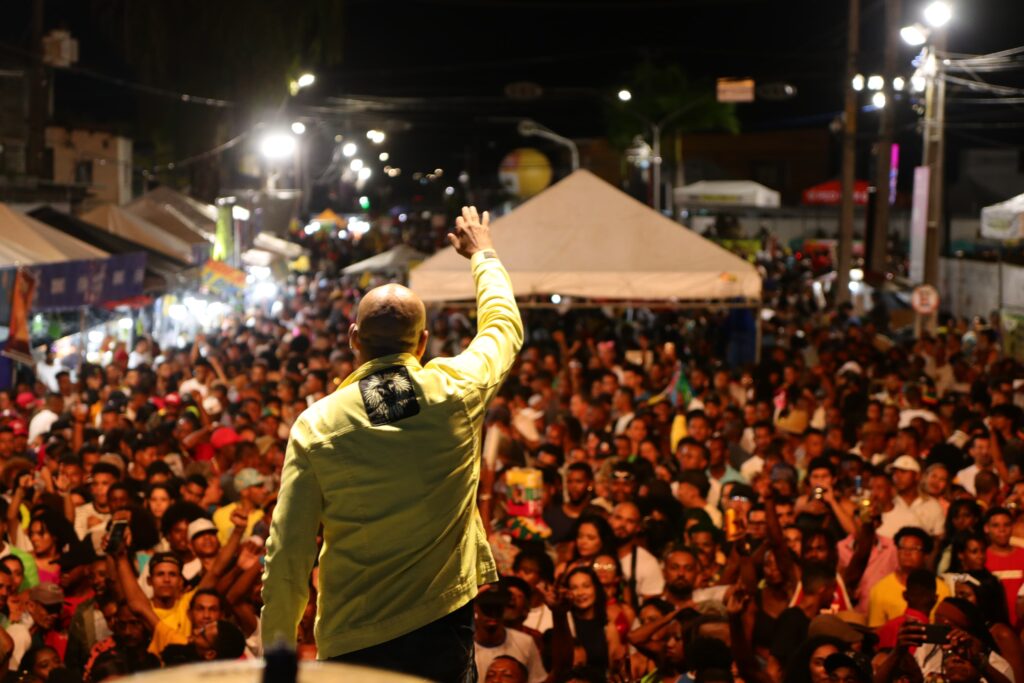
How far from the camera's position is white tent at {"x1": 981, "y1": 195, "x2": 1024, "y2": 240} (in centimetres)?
1616

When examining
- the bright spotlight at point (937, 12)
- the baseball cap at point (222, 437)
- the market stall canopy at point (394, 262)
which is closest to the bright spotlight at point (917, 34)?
the bright spotlight at point (937, 12)

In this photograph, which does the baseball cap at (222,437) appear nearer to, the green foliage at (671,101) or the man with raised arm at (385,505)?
the man with raised arm at (385,505)

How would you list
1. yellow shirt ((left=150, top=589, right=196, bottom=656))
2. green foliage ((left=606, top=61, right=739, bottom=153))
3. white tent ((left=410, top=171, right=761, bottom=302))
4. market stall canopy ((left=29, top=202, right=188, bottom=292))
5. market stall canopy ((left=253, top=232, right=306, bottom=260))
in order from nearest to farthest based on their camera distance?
yellow shirt ((left=150, top=589, right=196, bottom=656)) < white tent ((left=410, top=171, right=761, bottom=302)) < market stall canopy ((left=29, top=202, right=188, bottom=292)) < market stall canopy ((left=253, top=232, right=306, bottom=260)) < green foliage ((left=606, top=61, right=739, bottom=153))

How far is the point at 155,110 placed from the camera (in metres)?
29.7

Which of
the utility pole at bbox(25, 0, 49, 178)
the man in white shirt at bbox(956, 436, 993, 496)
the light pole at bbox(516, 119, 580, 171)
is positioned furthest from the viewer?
the light pole at bbox(516, 119, 580, 171)

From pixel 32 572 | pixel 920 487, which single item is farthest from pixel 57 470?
pixel 920 487

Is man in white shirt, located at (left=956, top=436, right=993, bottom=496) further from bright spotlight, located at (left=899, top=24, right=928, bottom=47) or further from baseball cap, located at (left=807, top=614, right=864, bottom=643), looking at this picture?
bright spotlight, located at (left=899, top=24, right=928, bottom=47)

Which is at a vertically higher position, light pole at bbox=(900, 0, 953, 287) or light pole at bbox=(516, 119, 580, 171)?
light pole at bbox=(516, 119, 580, 171)

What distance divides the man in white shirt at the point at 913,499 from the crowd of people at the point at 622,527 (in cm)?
2

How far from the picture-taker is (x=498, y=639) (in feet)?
18.9

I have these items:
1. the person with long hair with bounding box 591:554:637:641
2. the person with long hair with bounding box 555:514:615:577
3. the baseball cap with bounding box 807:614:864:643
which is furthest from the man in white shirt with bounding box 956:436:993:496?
the baseball cap with bounding box 807:614:864:643

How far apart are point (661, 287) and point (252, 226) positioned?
16.5 meters

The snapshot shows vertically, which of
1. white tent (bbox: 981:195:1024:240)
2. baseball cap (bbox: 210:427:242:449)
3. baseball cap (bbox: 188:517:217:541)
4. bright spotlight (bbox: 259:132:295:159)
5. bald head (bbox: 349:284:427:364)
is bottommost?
baseball cap (bbox: 210:427:242:449)

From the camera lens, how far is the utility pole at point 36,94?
68.5 feet
